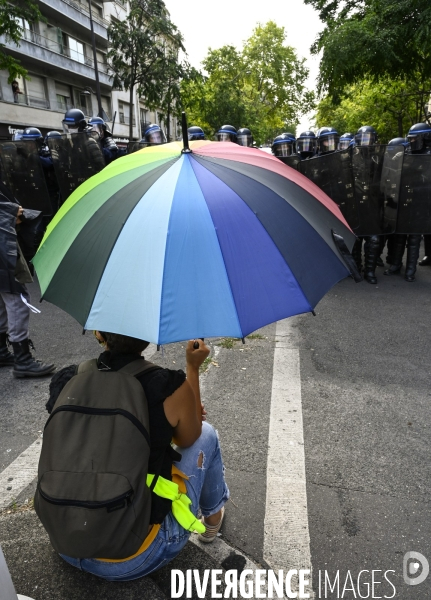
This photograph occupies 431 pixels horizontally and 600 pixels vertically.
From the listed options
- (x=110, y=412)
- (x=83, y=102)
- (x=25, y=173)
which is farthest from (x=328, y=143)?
(x=83, y=102)

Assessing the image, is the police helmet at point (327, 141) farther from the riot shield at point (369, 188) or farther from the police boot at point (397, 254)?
the police boot at point (397, 254)

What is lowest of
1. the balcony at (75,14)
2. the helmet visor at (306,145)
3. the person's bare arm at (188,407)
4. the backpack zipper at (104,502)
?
the backpack zipper at (104,502)

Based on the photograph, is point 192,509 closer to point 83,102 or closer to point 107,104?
point 83,102

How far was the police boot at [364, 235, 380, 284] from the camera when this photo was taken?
7023 millimetres

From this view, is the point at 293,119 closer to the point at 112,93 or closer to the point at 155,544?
the point at 112,93

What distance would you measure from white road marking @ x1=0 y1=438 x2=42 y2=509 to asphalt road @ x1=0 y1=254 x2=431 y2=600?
71 millimetres

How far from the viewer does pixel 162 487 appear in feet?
5.23

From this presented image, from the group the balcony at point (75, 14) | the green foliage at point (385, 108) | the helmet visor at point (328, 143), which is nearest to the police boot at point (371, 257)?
the helmet visor at point (328, 143)

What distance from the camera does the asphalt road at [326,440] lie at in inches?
82.7

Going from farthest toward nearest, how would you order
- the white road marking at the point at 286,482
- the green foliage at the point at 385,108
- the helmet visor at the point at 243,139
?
the green foliage at the point at 385,108 < the helmet visor at the point at 243,139 < the white road marking at the point at 286,482

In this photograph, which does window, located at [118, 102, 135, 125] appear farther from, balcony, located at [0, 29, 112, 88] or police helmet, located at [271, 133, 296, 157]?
police helmet, located at [271, 133, 296, 157]

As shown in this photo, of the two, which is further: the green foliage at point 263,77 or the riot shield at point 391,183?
the green foliage at point 263,77

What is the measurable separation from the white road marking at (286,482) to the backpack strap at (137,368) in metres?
1.28

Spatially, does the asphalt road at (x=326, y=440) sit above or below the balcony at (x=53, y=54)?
below
